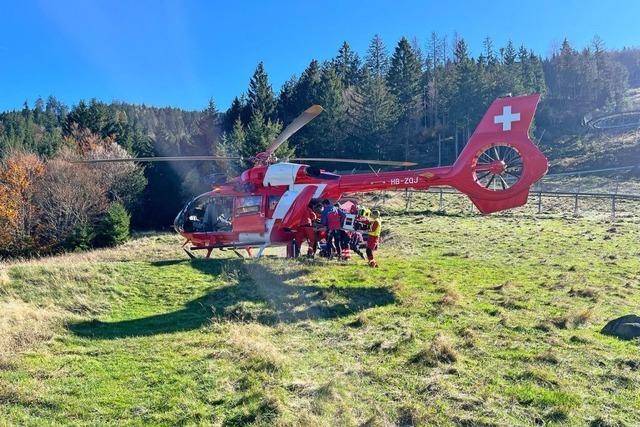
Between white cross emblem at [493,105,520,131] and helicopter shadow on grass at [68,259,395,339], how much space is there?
5730 millimetres

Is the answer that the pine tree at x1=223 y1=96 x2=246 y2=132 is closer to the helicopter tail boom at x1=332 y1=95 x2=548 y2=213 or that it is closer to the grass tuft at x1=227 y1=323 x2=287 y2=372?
the helicopter tail boom at x1=332 y1=95 x2=548 y2=213

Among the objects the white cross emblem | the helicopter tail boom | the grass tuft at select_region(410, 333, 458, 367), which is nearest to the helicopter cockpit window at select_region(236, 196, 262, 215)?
the helicopter tail boom

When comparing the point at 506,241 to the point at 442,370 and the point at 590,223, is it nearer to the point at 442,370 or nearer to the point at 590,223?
the point at 590,223

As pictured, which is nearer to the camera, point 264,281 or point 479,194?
point 264,281

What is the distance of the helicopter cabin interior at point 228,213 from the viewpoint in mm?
16062

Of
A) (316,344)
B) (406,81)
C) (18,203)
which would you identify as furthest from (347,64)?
(316,344)

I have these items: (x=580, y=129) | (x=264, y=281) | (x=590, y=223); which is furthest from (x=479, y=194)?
(x=580, y=129)

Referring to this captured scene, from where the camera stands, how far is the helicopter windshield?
56.1 feet

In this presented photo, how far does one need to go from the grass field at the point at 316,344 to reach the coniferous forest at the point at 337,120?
24416 millimetres

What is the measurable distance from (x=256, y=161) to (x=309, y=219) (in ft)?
8.40

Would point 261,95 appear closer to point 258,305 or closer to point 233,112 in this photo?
point 233,112

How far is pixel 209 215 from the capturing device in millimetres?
17250

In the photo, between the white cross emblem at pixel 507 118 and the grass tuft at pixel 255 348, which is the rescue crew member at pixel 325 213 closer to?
the white cross emblem at pixel 507 118

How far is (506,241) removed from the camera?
20438 millimetres
